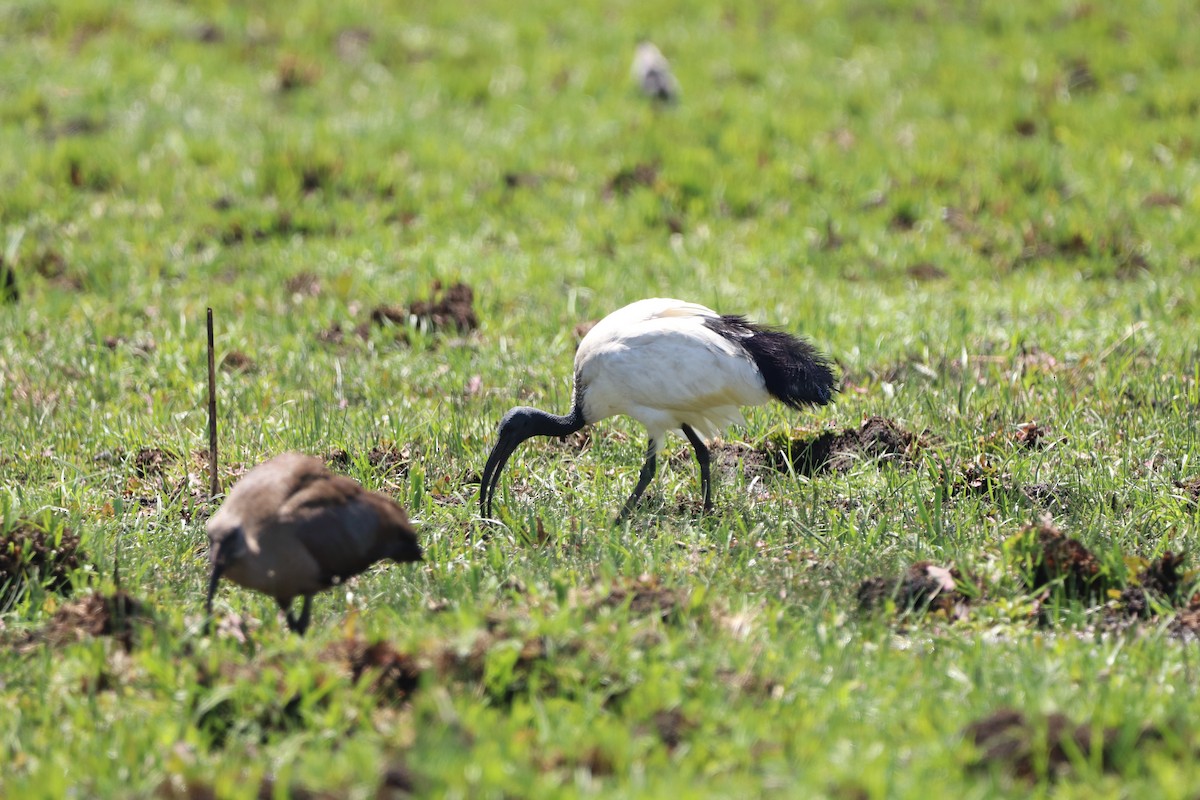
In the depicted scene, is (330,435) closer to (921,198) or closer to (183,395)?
(183,395)

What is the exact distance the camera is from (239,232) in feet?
33.3

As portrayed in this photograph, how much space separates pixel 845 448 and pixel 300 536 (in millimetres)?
2983

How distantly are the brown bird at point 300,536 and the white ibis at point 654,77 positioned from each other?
28.7 ft

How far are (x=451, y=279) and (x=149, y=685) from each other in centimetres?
518

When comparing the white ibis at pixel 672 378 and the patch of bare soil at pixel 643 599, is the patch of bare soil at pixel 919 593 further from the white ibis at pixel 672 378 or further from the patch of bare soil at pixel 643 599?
the white ibis at pixel 672 378

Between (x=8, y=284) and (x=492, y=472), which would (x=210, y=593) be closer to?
(x=492, y=472)

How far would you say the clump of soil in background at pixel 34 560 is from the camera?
4.89 m

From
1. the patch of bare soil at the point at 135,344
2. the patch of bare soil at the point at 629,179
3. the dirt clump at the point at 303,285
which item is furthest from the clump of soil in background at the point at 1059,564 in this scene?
the patch of bare soil at the point at 629,179

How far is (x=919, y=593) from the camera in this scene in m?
4.79

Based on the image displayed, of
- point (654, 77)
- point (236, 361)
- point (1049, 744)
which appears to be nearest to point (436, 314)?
point (236, 361)

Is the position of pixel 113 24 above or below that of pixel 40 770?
above

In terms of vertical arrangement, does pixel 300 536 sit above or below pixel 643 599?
above

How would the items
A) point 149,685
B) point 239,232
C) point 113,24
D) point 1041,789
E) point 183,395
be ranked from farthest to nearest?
point 113,24, point 239,232, point 183,395, point 149,685, point 1041,789

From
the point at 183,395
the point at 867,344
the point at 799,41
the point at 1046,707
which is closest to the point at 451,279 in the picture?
the point at 183,395
